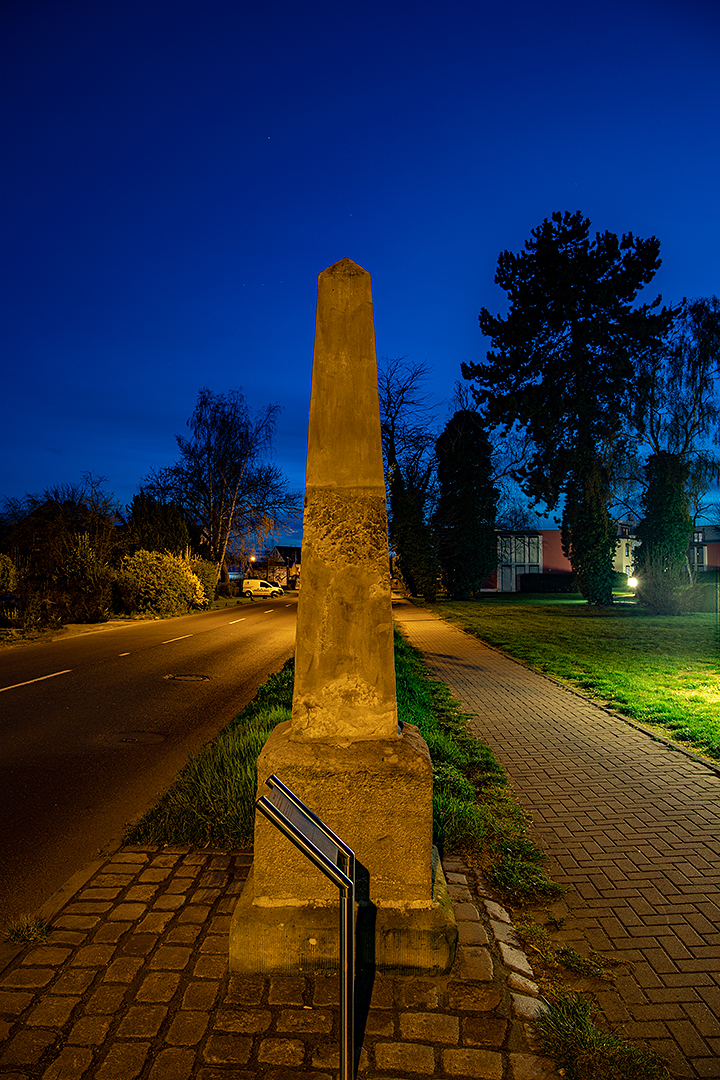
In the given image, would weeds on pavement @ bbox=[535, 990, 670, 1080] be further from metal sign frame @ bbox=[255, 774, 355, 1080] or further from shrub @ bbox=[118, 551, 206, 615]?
shrub @ bbox=[118, 551, 206, 615]

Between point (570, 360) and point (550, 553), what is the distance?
34.5 metres

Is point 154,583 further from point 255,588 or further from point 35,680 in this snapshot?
point 255,588

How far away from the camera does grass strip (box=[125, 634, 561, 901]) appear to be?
3947 mm

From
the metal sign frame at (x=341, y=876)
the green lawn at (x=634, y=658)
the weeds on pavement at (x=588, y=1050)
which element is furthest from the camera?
the green lawn at (x=634, y=658)

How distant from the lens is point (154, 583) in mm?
26922

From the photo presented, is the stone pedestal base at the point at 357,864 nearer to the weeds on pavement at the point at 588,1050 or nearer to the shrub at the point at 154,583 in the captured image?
the weeds on pavement at the point at 588,1050

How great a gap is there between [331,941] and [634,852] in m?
2.33

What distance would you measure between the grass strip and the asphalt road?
0.50 meters

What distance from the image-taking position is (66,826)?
4754mm

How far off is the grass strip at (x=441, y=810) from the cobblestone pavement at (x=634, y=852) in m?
0.20

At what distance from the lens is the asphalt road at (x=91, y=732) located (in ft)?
14.4

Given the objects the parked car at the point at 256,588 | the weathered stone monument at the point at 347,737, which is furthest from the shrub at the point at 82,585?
the weathered stone monument at the point at 347,737

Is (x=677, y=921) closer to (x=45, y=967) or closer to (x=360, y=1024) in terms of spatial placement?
(x=360, y=1024)

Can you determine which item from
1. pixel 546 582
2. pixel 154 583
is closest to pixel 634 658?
pixel 154 583
